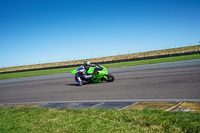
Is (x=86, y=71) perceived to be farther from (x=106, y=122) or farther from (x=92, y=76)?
(x=106, y=122)

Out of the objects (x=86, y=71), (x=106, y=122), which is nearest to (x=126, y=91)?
(x=106, y=122)

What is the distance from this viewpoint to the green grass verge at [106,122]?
3.12 metres

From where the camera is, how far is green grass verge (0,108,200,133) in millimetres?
3118

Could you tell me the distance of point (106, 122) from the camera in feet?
11.7

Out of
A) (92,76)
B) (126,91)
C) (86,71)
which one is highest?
(86,71)

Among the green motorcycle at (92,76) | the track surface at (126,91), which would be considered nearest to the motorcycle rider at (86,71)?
the green motorcycle at (92,76)

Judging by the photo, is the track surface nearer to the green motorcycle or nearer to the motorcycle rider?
the green motorcycle

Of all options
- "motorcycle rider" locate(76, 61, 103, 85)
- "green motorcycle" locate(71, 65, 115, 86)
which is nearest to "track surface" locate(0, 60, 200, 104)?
"green motorcycle" locate(71, 65, 115, 86)

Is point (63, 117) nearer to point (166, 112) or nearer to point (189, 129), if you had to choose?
point (166, 112)

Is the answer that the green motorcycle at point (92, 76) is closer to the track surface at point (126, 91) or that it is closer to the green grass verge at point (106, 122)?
the track surface at point (126, 91)

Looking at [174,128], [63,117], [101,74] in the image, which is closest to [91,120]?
[63,117]

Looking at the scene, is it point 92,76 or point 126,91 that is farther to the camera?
point 92,76

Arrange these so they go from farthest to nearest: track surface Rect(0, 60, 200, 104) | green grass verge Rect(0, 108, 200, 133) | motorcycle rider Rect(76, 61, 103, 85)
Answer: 1. motorcycle rider Rect(76, 61, 103, 85)
2. track surface Rect(0, 60, 200, 104)
3. green grass verge Rect(0, 108, 200, 133)

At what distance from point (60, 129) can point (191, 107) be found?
302 cm
